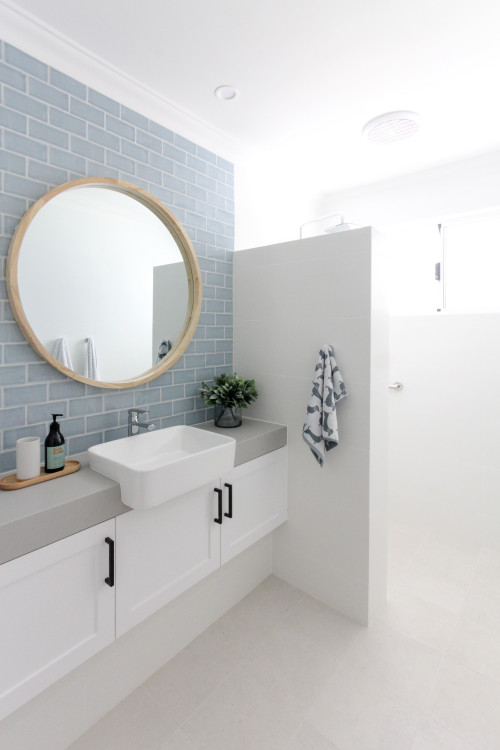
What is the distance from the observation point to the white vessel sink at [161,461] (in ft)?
4.32

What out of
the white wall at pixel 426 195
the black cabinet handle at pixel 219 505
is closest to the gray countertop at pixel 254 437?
the black cabinet handle at pixel 219 505

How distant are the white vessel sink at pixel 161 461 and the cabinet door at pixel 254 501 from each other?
234 millimetres

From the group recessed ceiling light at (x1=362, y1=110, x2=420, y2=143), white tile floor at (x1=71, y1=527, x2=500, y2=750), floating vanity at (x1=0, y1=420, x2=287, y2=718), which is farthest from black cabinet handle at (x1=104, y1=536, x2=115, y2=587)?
recessed ceiling light at (x1=362, y1=110, x2=420, y2=143)

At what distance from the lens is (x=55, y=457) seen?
1437 millimetres

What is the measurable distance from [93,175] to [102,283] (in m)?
0.46

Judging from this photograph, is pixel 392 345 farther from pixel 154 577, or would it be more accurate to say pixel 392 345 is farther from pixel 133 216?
pixel 154 577

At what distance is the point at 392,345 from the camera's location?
9.77 ft

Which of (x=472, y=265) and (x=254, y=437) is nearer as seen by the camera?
(x=254, y=437)

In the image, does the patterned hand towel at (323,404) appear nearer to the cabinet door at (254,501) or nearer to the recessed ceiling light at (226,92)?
the cabinet door at (254,501)

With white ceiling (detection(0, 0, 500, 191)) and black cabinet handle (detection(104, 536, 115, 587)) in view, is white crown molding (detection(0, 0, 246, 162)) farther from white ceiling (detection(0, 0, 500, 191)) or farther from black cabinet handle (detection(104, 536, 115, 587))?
black cabinet handle (detection(104, 536, 115, 587))

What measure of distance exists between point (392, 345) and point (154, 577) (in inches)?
90.9

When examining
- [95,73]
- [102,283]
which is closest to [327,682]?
[102,283]

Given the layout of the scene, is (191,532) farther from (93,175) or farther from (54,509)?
(93,175)

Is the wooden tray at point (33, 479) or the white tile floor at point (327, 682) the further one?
the white tile floor at point (327, 682)
